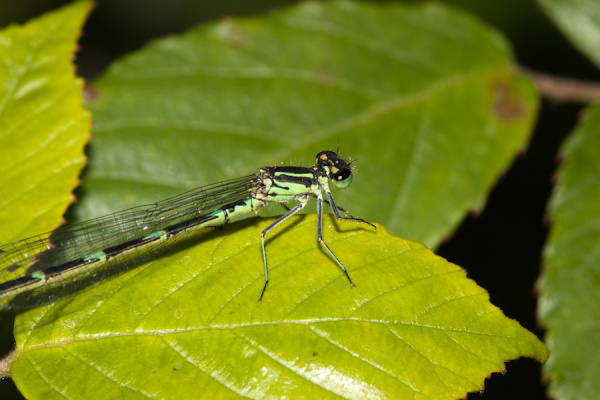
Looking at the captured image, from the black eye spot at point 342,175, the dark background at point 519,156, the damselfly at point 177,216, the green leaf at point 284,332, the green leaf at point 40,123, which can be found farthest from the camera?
the dark background at point 519,156

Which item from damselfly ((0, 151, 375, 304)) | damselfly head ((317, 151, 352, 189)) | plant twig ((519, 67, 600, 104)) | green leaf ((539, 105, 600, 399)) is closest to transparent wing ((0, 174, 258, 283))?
damselfly ((0, 151, 375, 304))

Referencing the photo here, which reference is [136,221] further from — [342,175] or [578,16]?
[578,16]

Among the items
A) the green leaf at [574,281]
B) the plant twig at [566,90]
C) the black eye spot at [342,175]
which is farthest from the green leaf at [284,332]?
the plant twig at [566,90]

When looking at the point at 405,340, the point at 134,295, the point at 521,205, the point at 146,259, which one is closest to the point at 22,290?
the point at 146,259

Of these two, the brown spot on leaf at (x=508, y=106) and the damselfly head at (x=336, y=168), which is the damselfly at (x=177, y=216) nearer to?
the damselfly head at (x=336, y=168)

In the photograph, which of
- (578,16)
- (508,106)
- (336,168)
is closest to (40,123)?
(336,168)

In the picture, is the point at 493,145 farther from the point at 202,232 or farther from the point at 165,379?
the point at 165,379
